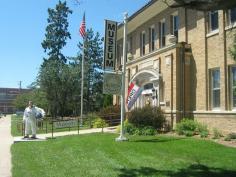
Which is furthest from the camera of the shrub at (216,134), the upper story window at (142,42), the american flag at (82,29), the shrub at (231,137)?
the american flag at (82,29)

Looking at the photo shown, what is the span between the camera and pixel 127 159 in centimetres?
1221

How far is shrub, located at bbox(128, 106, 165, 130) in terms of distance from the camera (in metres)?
21.1

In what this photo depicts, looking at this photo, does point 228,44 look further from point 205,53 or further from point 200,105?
point 200,105

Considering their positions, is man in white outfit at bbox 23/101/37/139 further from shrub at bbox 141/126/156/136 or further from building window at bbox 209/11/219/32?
building window at bbox 209/11/219/32

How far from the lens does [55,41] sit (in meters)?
69.5

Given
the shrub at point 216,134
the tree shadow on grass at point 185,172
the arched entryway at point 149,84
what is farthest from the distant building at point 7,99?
the tree shadow on grass at point 185,172

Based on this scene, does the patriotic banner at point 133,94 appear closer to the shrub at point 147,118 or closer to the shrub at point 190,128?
the shrub at point 147,118

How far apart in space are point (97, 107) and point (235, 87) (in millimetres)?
39158

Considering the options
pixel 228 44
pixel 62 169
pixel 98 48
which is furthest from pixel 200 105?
pixel 98 48

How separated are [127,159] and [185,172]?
93.9 inches

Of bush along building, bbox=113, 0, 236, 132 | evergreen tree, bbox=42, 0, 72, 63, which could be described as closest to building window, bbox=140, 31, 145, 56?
bush along building, bbox=113, 0, 236, 132

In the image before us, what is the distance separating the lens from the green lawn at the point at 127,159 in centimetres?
1038

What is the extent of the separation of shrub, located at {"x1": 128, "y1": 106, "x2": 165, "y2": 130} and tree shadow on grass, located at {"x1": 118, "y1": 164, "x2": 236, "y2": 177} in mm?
10281

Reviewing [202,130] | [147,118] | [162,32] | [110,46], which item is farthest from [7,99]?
[202,130]
